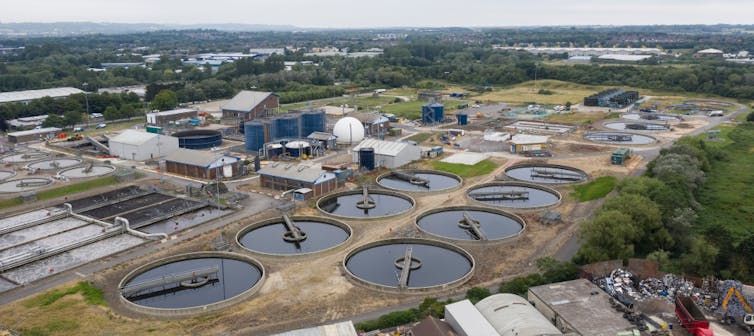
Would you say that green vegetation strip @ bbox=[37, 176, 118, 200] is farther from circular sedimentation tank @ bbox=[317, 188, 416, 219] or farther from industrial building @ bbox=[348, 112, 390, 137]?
industrial building @ bbox=[348, 112, 390, 137]

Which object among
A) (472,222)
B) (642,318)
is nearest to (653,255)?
(642,318)

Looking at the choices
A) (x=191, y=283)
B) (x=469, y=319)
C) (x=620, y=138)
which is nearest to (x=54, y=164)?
(x=191, y=283)

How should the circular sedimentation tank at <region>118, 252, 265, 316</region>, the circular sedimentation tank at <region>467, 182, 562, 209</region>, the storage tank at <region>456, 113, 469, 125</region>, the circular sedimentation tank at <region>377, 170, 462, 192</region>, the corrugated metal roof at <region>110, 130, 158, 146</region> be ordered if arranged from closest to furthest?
the circular sedimentation tank at <region>118, 252, 265, 316</region> < the circular sedimentation tank at <region>467, 182, 562, 209</region> < the circular sedimentation tank at <region>377, 170, 462, 192</region> < the corrugated metal roof at <region>110, 130, 158, 146</region> < the storage tank at <region>456, 113, 469, 125</region>

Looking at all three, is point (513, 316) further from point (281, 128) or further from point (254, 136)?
point (281, 128)

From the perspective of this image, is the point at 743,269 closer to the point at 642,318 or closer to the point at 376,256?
the point at 642,318

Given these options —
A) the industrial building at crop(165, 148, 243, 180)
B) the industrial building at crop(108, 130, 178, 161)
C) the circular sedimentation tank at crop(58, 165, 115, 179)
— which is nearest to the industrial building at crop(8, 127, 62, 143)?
the industrial building at crop(108, 130, 178, 161)
